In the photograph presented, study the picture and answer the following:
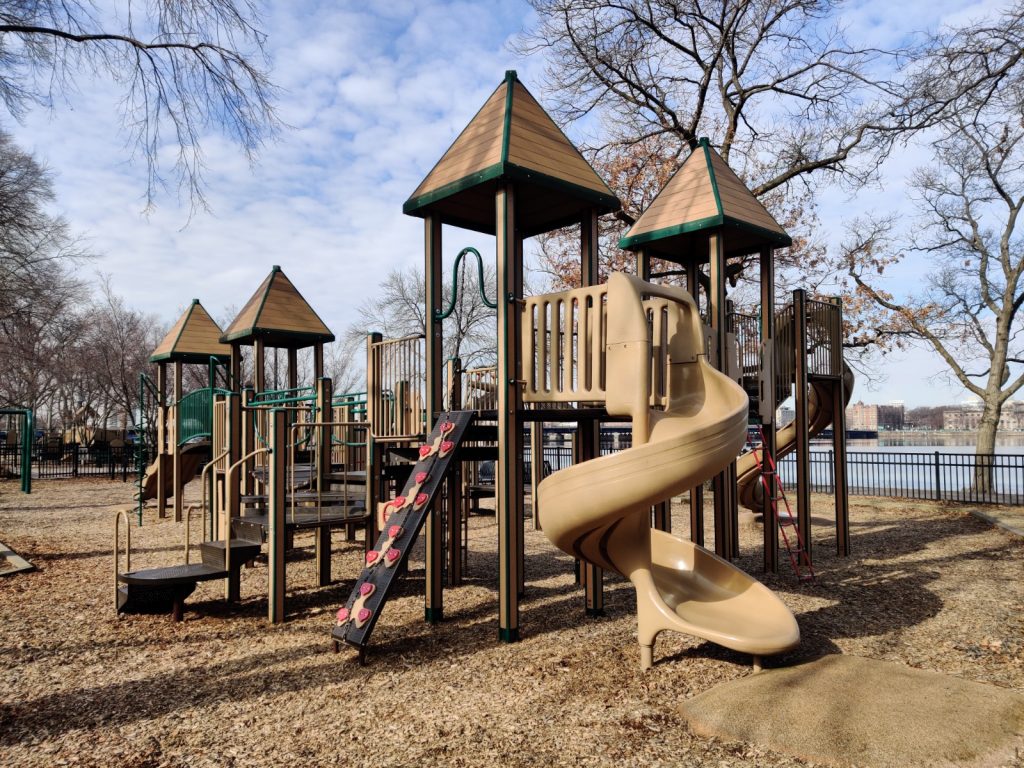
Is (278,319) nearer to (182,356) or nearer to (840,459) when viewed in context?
(182,356)

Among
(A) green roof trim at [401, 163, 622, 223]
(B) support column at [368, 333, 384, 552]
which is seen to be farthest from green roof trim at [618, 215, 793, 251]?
(B) support column at [368, 333, 384, 552]

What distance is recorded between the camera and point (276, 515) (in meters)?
6.77

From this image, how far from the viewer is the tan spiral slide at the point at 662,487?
5039mm

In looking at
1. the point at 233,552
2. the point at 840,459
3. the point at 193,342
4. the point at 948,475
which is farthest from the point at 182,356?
the point at 948,475

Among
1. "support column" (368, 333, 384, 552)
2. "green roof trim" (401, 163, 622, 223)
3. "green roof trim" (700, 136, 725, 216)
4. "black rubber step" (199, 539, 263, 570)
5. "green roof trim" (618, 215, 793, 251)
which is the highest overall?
"green roof trim" (700, 136, 725, 216)

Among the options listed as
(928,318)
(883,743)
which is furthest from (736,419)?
(928,318)

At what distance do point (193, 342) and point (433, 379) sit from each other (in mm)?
13359

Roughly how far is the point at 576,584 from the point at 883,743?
484 cm

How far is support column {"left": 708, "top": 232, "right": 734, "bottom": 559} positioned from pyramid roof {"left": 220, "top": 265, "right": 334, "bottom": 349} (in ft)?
29.9

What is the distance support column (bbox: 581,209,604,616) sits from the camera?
7.06 metres

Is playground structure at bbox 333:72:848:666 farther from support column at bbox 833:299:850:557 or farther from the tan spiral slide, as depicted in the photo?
support column at bbox 833:299:850:557

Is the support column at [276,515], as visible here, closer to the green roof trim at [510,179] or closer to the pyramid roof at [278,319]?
the green roof trim at [510,179]

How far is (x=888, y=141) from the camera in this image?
56.9ft

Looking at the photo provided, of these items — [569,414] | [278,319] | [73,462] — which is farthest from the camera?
[73,462]
